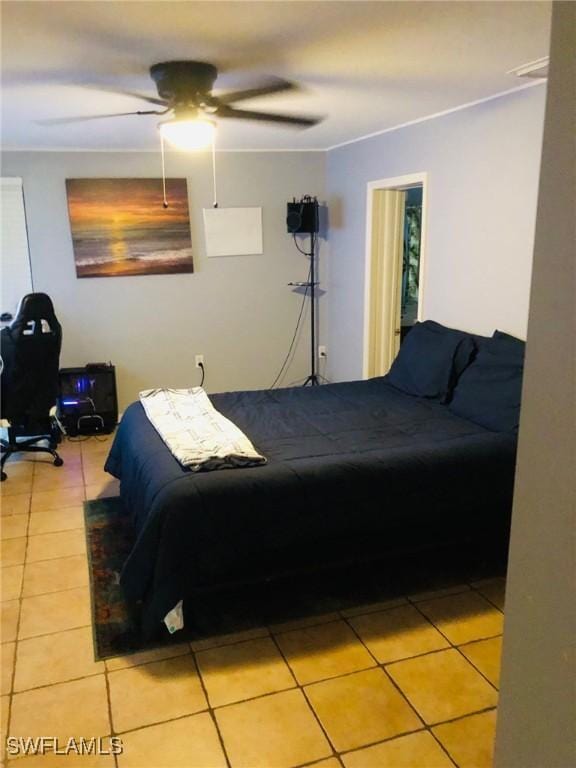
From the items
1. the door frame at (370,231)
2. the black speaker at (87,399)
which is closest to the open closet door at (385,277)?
the door frame at (370,231)

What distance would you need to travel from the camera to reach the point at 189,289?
202 inches

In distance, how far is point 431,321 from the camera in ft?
12.9

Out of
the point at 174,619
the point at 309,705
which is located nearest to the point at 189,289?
the point at 174,619

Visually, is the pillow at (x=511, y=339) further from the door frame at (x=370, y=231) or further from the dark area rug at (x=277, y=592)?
the dark area rug at (x=277, y=592)

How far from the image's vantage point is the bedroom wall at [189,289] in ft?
15.5

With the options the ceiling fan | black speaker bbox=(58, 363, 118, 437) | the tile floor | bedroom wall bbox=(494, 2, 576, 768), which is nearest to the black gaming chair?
black speaker bbox=(58, 363, 118, 437)

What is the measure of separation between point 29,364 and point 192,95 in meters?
2.16

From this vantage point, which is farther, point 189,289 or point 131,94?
point 189,289

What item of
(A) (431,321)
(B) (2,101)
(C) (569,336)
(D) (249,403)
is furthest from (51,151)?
(C) (569,336)

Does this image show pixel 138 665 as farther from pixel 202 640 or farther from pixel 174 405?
pixel 174 405

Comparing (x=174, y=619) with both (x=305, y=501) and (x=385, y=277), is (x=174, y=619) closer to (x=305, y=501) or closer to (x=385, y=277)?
(x=305, y=501)

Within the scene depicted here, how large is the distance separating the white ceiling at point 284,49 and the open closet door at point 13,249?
119 cm

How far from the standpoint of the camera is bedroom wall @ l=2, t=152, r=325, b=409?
4.72m

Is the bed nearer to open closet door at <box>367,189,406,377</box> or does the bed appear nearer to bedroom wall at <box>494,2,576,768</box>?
bedroom wall at <box>494,2,576,768</box>
